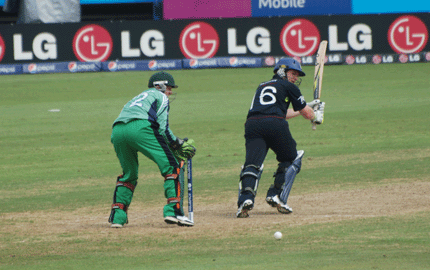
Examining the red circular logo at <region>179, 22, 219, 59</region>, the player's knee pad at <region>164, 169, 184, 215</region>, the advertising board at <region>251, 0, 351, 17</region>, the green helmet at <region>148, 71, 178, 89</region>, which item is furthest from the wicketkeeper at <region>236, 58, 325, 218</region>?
the advertising board at <region>251, 0, 351, 17</region>

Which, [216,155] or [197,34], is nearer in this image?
[216,155]

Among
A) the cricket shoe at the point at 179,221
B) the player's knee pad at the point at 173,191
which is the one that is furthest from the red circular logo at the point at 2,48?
the cricket shoe at the point at 179,221

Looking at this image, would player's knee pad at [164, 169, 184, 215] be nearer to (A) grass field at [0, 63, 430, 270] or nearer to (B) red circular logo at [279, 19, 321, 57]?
(A) grass field at [0, 63, 430, 270]

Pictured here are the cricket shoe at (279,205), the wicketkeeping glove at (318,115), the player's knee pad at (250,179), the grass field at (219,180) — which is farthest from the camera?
the wicketkeeping glove at (318,115)

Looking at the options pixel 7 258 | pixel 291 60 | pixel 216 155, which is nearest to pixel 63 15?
pixel 216 155

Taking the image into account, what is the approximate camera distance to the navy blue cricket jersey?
26.9 ft

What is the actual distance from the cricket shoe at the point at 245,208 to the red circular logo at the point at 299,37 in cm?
1745

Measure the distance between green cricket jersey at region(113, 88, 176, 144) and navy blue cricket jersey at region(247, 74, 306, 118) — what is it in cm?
132

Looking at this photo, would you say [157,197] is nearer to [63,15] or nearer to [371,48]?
[371,48]

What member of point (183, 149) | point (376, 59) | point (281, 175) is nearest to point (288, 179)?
point (281, 175)

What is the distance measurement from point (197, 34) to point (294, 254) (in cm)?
1975

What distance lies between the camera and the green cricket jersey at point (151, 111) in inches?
289

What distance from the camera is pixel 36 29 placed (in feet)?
81.4

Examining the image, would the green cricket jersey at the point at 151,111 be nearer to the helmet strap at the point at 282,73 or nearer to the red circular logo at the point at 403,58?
the helmet strap at the point at 282,73
